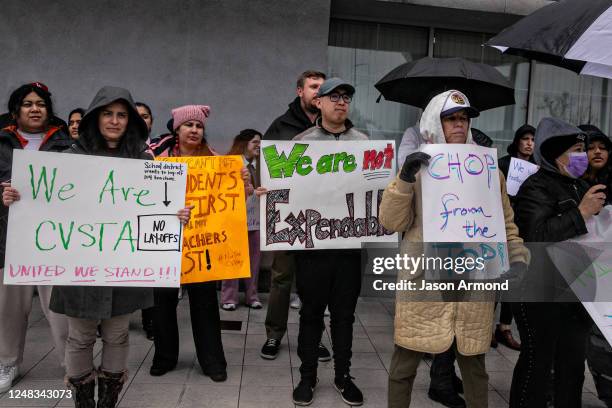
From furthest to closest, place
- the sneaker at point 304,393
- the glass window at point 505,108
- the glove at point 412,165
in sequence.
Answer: the glass window at point 505,108 < the sneaker at point 304,393 < the glove at point 412,165

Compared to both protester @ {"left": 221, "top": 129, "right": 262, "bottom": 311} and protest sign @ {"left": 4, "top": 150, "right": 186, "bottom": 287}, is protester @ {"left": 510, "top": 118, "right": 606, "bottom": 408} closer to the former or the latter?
protest sign @ {"left": 4, "top": 150, "right": 186, "bottom": 287}

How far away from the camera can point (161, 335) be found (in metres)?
4.02

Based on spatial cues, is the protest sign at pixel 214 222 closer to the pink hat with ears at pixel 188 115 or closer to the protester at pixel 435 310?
the pink hat with ears at pixel 188 115

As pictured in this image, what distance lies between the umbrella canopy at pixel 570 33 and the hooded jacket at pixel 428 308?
57 centimetres

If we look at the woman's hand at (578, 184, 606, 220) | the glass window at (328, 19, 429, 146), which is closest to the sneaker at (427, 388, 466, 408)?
the woman's hand at (578, 184, 606, 220)

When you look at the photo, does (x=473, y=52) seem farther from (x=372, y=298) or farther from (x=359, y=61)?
(x=372, y=298)

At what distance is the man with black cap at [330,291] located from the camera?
354cm

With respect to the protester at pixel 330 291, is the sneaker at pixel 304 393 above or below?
below

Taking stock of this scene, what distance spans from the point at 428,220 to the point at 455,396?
153 cm

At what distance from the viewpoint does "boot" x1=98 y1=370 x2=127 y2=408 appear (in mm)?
3057

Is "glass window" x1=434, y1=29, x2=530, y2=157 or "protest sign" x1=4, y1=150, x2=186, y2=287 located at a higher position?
"glass window" x1=434, y1=29, x2=530, y2=157

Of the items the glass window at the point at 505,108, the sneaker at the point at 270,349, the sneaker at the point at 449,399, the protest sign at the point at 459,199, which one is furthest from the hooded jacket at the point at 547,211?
the glass window at the point at 505,108

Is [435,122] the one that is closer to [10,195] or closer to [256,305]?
[10,195]

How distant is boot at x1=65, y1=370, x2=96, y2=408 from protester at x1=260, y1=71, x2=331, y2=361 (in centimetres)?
165
